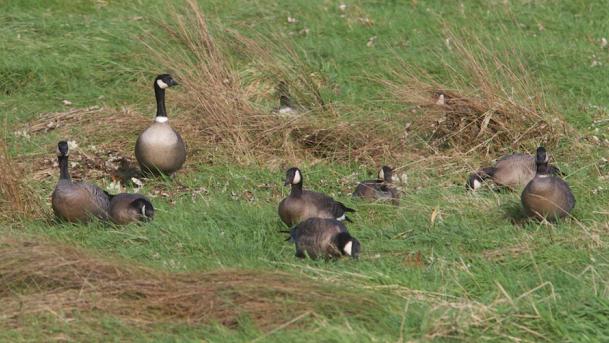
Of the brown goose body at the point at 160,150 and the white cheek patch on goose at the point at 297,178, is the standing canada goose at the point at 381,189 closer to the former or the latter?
the white cheek patch on goose at the point at 297,178

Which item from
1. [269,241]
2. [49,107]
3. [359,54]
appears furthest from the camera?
[359,54]

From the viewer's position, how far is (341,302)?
19.8 feet

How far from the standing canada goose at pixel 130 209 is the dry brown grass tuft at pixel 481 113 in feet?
9.26

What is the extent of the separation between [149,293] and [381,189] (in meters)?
3.08

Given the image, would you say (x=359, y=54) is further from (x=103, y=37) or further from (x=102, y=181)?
(x=102, y=181)

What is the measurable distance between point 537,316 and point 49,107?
24.6 feet

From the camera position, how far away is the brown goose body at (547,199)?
801 centimetres

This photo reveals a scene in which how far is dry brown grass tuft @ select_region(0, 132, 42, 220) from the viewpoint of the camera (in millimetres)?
8500

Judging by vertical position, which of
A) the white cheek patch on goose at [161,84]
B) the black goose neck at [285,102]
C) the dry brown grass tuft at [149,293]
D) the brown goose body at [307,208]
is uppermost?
the dry brown grass tuft at [149,293]

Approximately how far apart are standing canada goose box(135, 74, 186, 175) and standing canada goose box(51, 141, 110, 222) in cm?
130

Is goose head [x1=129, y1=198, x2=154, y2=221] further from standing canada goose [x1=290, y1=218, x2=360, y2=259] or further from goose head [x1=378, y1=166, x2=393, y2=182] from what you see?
goose head [x1=378, y1=166, x2=393, y2=182]

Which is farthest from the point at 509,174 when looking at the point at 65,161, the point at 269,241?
the point at 65,161

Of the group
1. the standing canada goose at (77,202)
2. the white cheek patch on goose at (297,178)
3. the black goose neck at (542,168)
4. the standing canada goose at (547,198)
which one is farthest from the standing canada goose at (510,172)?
the standing canada goose at (77,202)

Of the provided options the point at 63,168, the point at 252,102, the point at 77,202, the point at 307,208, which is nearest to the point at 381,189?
the point at 307,208
